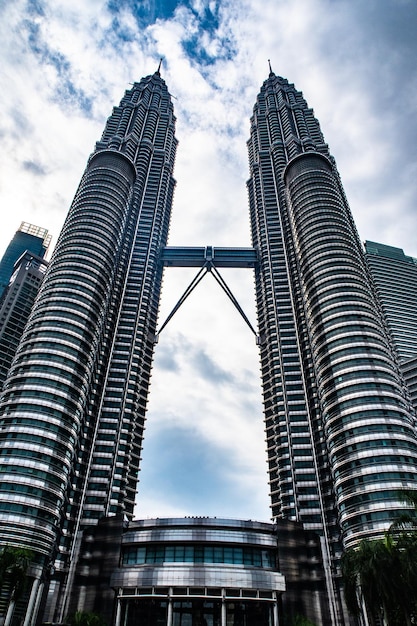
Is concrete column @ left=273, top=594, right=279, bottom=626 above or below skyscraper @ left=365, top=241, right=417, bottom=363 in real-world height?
below

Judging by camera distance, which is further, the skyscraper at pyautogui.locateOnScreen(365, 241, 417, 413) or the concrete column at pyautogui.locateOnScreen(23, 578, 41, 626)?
the skyscraper at pyautogui.locateOnScreen(365, 241, 417, 413)

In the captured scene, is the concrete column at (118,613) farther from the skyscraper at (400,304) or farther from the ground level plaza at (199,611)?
the skyscraper at (400,304)

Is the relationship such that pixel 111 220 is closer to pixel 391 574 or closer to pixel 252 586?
pixel 252 586

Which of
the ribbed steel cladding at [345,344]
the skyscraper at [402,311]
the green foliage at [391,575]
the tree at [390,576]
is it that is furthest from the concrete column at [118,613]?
the skyscraper at [402,311]

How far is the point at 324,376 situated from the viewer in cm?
10006

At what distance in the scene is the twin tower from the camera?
81.1m

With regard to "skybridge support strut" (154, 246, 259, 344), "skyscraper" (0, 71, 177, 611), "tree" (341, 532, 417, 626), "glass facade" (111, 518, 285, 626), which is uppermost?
"skybridge support strut" (154, 246, 259, 344)

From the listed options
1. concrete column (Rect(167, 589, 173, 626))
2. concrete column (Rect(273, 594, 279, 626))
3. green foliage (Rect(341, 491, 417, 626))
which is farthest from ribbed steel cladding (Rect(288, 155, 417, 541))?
green foliage (Rect(341, 491, 417, 626))

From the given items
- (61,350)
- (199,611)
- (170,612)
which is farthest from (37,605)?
(61,350)

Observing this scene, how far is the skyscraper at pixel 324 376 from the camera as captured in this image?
268 ft

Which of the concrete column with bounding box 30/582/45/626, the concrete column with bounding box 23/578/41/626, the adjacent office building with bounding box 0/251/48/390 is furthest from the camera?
the adjacent office building with bounding box 0/251/48/390

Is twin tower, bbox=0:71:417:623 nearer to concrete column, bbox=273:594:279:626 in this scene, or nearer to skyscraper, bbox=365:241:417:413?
concrete column, bbox=273:594:279:626

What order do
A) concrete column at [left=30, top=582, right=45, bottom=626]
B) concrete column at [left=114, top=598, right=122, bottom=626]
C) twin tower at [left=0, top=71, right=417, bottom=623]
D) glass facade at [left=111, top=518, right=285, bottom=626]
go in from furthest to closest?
twin tower at [left=0, top=71, right=417, bottom=623], concrete column at [left=114, top=598, right=122, bottom=626], glass facade at [left=111, top=518, right=285, bottom=626], concrete column at [left=30, top=582, right=45, bottom=626]

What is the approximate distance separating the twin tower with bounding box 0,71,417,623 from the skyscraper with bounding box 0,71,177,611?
0.99 ft
